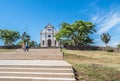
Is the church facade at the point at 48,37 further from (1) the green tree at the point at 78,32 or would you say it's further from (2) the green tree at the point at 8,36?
(1) the green tree at the point at 78,32

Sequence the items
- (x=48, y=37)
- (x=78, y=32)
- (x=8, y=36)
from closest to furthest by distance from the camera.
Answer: (x=78, y=32) < (x=8, y=36) < (x=48, y=37)

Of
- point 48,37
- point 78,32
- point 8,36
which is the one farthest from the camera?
point 48,37

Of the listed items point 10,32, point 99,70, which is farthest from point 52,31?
point 99,70

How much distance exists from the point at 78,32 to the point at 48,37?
19.6 meters

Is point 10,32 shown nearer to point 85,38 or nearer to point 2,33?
point 2,33

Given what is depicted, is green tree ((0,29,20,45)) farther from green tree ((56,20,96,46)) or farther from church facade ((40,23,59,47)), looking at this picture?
green tree ((56,20,96,46))

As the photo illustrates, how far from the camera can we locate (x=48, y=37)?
7275cm

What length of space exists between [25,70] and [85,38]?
1791 inches

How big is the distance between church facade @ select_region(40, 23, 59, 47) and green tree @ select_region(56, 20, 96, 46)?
15.7 meters

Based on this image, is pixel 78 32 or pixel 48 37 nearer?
pixel 78 32

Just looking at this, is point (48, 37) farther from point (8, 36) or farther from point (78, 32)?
point (78, 32)

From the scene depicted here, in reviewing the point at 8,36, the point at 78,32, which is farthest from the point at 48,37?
the point at 78,32

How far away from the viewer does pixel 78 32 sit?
180ft

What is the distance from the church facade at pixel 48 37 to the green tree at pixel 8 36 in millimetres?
8014
